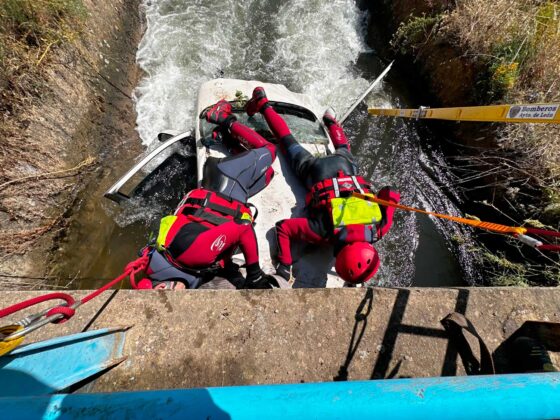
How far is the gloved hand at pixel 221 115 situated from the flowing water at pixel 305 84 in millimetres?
1036

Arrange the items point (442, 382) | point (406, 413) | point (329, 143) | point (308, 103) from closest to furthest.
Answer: point (406, 413) < point (442, 382) < point (329, 143) < point (308, 103)

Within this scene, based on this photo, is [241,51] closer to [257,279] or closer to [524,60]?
[524,60]

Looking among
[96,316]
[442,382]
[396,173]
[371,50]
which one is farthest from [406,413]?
[371,50]

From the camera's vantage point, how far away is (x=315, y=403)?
0.89 meters

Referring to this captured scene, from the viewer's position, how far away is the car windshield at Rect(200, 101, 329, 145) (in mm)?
3873

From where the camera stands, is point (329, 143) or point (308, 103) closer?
point (329, 143)

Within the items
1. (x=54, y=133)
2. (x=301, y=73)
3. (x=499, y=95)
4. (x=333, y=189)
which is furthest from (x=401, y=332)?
(x=301, y=73)

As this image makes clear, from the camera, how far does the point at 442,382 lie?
0.98m

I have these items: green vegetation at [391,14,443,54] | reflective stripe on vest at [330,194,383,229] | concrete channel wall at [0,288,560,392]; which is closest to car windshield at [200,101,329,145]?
reflective stripe on vest at [330,194,383,229]

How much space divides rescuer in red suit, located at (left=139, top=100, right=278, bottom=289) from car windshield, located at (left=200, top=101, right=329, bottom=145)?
294 millimetres

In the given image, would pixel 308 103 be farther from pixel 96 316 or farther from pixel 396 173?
pixel 96 316

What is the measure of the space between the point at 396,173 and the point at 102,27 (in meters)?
4.21

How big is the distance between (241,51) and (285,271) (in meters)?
3.86

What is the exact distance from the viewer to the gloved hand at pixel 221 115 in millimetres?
3596
